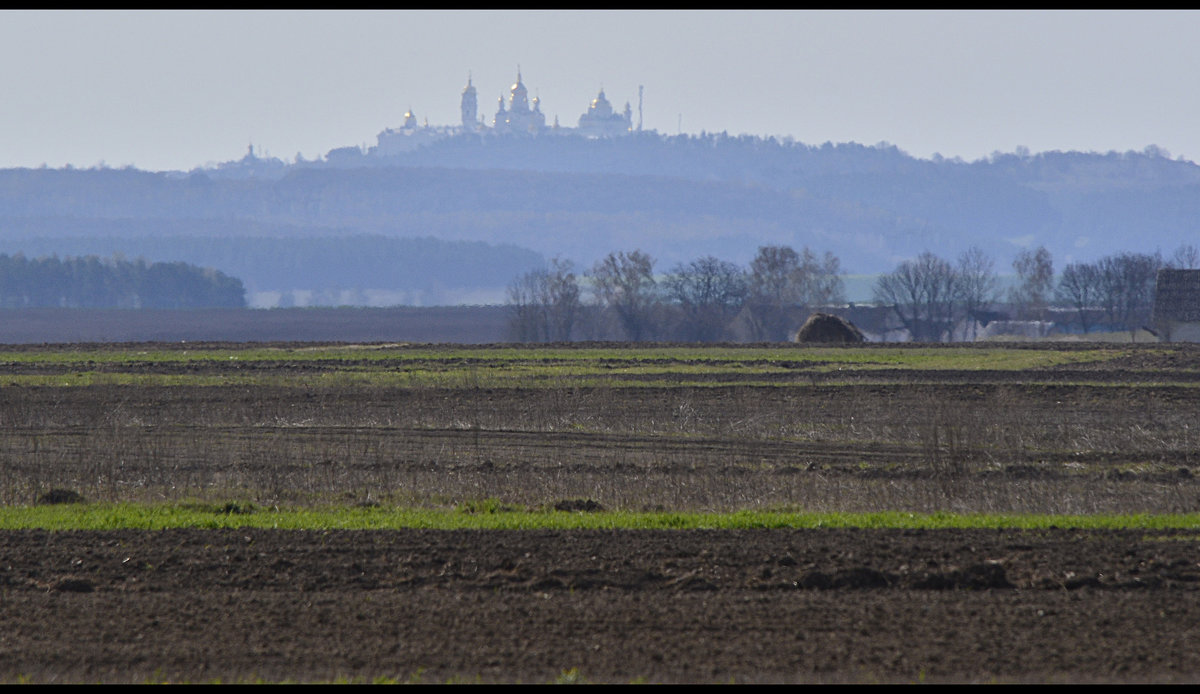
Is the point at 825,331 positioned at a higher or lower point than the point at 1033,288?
lower

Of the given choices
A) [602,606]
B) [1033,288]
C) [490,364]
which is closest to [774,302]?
[1033,288]

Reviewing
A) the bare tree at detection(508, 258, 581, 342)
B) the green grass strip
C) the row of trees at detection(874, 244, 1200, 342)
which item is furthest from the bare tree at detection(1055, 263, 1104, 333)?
the green grass strip

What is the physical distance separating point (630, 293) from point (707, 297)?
628 cm

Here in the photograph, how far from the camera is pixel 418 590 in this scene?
1060cm

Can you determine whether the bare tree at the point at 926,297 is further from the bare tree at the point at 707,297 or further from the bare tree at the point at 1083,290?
the bare tree at the point at 707,297

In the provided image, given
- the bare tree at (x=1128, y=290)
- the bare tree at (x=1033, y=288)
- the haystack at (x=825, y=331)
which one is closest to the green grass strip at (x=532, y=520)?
the haystack at (x=825, y=331)

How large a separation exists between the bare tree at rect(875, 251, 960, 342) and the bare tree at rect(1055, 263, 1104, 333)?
8829mm

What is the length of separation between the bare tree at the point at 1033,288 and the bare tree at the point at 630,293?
29.2m

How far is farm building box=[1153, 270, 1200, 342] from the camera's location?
206ft

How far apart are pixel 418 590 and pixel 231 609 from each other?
5.13 ft

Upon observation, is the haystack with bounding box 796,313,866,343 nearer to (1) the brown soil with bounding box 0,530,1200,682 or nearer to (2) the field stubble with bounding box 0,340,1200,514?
(2) the field stubble with bounding box 0,340,1200,514

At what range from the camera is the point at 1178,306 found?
64125mm

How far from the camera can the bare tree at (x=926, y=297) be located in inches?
3760

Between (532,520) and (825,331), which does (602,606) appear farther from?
(825,331)
